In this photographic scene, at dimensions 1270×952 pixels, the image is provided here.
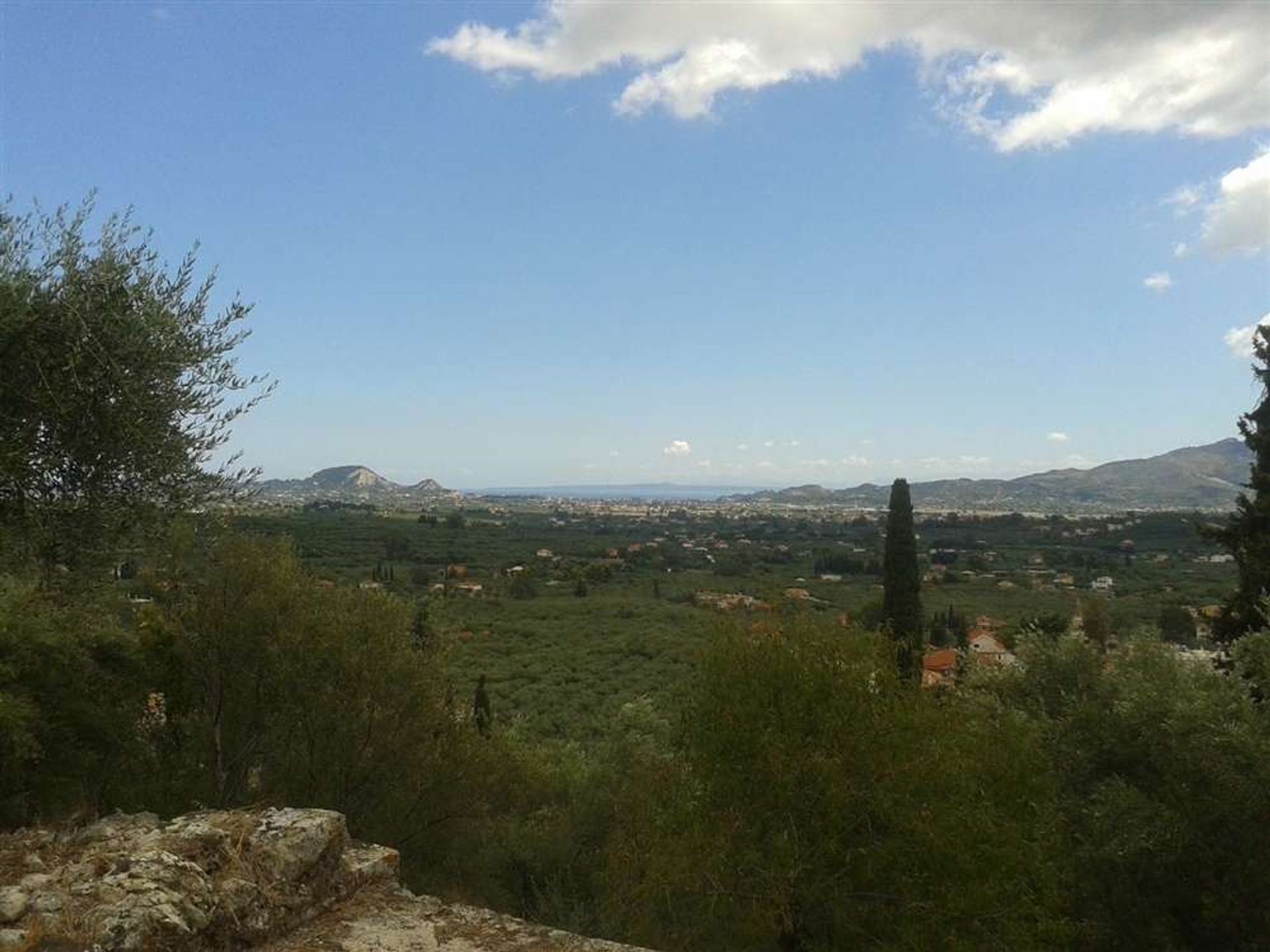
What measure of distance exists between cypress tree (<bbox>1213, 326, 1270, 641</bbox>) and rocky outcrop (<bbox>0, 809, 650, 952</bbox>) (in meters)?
15.2

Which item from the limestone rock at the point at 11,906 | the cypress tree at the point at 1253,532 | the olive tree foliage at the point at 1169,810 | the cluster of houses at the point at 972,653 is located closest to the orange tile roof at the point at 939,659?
the cluster of houses at the point at 972,653

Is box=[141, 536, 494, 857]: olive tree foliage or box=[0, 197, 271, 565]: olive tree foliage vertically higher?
box=[0, 197, 271, 565]: olive tree foliage

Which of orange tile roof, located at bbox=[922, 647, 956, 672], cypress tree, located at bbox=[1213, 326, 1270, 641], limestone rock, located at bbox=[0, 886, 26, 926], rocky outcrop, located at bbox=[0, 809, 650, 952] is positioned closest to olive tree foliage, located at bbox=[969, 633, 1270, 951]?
cypress tree, located at bbox=[1213, 326, 1270, 641]

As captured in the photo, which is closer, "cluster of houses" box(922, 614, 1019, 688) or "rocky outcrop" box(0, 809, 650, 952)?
"rocky outcrop" box(0, 809, 650, 952)

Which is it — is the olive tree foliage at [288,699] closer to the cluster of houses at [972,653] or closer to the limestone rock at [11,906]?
the limestone rock at [11,906]

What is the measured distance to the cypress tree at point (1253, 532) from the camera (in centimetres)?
1536

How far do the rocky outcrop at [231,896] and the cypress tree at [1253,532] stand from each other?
1519 centimetres

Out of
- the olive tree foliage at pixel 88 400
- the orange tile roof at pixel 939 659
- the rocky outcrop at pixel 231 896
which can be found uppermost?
the olive tree foliage at pixel 88 400

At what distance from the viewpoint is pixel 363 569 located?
211 ft

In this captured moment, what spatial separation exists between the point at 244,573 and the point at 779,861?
27.0ft

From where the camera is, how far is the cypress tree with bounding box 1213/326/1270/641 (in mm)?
15359

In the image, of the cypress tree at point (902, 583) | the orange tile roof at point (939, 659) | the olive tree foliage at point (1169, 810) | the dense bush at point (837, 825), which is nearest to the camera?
the dense bush at point (837, 825)

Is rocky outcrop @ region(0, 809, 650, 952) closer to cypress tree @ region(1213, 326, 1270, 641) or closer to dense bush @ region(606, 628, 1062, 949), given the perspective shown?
dense bush @ region(606, 628, 1062, 949)

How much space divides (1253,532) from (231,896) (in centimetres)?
1855
